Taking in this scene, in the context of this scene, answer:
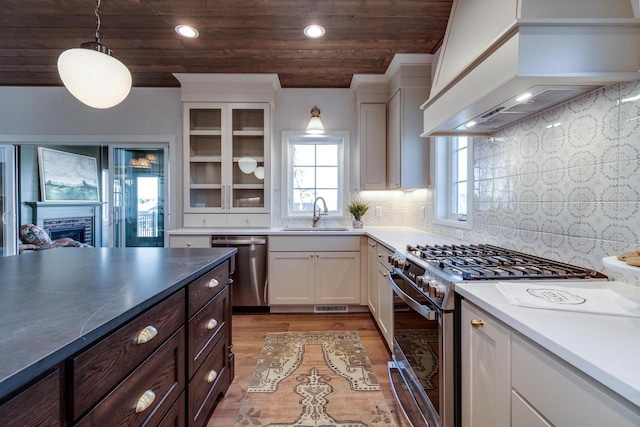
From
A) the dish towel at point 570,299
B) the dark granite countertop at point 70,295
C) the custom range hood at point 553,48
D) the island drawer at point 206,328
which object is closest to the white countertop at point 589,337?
the dish towel at point 570,299

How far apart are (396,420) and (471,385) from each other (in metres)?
0.76

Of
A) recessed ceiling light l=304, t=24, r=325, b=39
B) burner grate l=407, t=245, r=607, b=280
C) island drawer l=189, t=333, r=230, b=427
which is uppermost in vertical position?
recessed ceiling light l=304, t=24, r=325, b=39

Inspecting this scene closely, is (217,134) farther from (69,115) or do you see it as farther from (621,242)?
(621,242)

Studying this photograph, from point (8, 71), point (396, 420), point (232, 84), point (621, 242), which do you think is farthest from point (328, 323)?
point (8, 71)

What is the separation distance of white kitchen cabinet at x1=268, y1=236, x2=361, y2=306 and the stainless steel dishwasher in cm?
9

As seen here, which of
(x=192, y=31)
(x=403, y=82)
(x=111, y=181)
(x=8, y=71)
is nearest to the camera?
(x=192, y=31)

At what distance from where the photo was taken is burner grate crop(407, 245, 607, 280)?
112cm

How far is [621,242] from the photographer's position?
1.09 metres

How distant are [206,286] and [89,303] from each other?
610 mm

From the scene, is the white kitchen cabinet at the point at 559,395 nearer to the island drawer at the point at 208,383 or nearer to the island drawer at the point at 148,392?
the island drawer at the point at 148,392

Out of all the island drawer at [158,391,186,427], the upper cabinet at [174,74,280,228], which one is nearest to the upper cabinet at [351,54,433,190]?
the upper cabinet at [174,74,280,228]

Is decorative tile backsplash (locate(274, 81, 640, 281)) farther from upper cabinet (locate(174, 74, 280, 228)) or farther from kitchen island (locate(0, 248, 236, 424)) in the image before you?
upper cabinet (locate(174, 74, 280, 228))

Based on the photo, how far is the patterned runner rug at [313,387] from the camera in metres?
1.60

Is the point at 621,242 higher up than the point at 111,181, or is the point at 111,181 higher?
the point at 111,181
